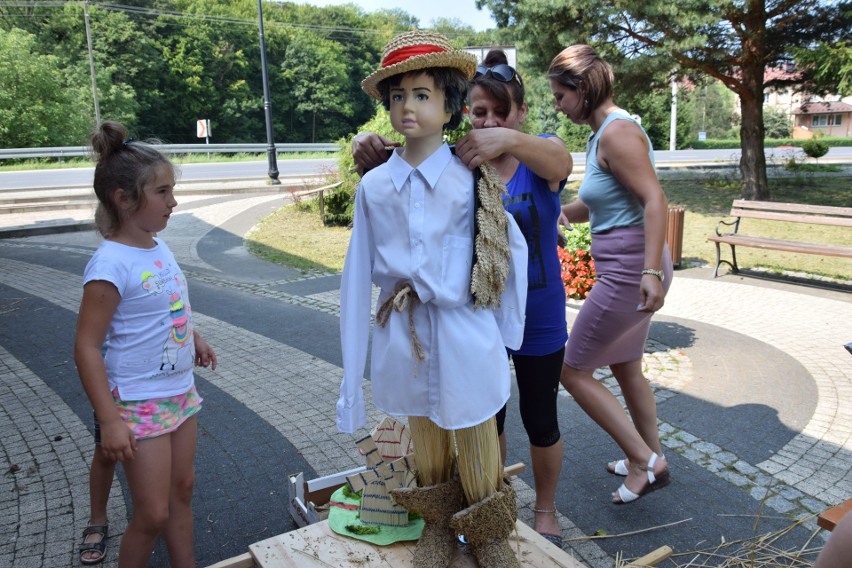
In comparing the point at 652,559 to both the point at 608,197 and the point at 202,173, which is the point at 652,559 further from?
the point at 202,173

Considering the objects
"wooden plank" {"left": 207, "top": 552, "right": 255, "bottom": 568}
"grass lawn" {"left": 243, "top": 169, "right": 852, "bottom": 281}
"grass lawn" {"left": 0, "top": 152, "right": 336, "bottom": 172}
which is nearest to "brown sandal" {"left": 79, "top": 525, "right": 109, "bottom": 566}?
"wooden plank" {"left": 207, "top": 552, "right": 255, "bottom": 568}

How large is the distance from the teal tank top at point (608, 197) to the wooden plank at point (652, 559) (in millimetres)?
1373

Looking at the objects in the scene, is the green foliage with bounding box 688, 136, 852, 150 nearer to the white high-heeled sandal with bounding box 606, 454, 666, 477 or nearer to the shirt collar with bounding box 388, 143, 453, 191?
the white high-heeled sandal with bounding box 606, 454, 666, 477

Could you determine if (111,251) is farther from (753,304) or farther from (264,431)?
(753,304)

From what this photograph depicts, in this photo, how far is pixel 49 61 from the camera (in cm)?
3762

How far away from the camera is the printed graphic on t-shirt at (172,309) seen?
2.35m

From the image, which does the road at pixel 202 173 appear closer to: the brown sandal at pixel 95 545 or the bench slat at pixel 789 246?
the bench slat at pixel 789 246

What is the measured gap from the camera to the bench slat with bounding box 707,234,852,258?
25.0ft

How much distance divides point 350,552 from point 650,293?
1578mm

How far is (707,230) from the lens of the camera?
12.6 meters

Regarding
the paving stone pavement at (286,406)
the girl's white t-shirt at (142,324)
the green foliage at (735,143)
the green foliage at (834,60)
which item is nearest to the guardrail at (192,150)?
the green foliage at (834,60)

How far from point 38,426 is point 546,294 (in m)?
3.50

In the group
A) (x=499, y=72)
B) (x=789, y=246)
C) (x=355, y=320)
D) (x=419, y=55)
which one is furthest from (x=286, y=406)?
(x=789, y=246)

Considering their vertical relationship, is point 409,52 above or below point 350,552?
above
